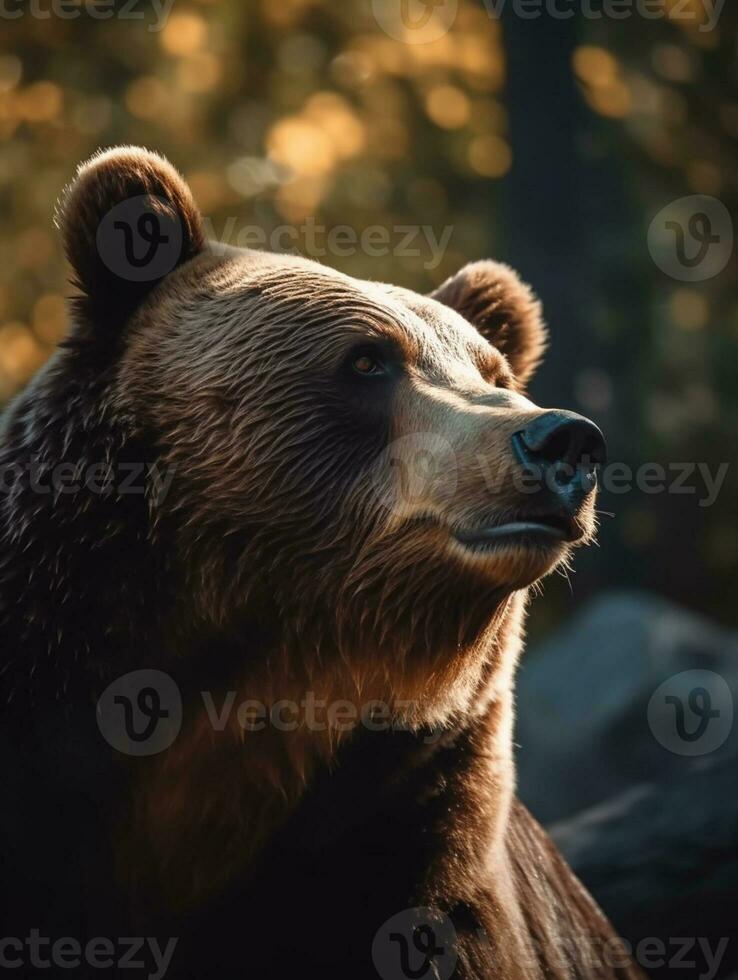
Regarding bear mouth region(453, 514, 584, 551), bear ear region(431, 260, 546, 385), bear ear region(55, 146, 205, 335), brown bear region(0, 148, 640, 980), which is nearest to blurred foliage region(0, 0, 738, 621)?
bear ear region(431, 260, 546, 385)

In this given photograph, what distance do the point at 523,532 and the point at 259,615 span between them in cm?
78

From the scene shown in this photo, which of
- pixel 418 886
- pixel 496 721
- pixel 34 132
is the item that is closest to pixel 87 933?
pixel 418 886

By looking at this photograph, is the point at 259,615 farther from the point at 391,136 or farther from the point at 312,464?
the point at 391,136

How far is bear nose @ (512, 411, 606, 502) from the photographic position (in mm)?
3008

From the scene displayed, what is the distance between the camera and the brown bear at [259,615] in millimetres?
3240

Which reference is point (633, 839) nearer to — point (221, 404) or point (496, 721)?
point (496, 721)

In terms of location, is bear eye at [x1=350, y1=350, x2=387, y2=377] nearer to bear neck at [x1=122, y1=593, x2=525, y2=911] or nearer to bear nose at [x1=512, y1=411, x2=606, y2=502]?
bear nose at [x1=512, y1=411, x2=606, y2=502]

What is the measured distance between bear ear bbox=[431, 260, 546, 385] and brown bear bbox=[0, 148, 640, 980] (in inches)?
32.4

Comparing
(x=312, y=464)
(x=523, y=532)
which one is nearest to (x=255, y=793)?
(x=312, y=464)

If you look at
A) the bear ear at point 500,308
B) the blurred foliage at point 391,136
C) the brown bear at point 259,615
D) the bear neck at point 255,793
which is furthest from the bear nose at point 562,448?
the blurred foliage at point 391,136

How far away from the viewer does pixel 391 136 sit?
47.3 feet

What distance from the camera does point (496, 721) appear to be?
3.77 m

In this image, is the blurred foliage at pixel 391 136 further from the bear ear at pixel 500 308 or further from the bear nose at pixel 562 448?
the bear nose at pixel 562 448

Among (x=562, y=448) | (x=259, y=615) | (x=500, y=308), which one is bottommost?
(x=259, y=615)
